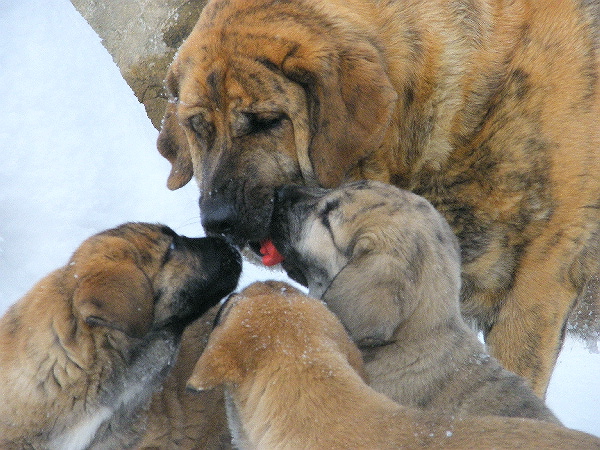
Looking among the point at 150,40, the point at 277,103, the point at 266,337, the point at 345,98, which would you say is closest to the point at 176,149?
the point at 277,103

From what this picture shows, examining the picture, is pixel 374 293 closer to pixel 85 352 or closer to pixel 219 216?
pixel 219 216

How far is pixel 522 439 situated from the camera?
2.49 metres

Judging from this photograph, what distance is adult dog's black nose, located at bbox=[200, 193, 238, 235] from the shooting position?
3.75 meters

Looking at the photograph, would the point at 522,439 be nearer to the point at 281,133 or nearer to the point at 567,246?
the point at 567,246

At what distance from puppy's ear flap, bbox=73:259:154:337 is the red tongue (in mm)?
896

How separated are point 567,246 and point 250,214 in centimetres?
150

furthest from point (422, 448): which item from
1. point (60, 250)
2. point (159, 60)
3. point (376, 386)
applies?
point (159, 60)

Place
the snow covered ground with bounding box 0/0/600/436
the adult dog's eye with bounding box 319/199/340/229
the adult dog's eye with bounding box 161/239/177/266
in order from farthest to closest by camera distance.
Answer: the snow covered ground with bounding box 0/0/600/436
the adult dog's eye with bounding box 319/199/340/229
the adult dog's eye with bounding box 161/239/177/266

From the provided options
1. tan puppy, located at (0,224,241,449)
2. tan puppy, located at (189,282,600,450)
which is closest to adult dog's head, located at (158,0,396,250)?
tan puppy, located at (0,224,241,449)

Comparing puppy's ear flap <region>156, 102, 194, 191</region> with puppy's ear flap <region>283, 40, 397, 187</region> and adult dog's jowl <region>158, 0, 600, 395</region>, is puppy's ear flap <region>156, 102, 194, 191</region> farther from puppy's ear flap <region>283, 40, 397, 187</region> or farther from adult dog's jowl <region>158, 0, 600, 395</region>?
puppy's ear flap <region>283, 40, 397, 187</region>

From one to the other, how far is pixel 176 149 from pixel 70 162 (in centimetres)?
218

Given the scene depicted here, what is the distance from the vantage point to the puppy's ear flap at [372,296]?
308cm

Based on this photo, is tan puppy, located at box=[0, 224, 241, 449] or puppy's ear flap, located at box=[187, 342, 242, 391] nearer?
puppy's ear flap, located at box=[187, 342, 242, 391]

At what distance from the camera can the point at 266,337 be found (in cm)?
262
